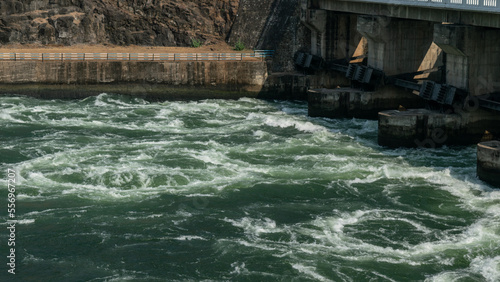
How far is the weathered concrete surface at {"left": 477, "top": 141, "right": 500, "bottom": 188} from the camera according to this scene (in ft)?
136

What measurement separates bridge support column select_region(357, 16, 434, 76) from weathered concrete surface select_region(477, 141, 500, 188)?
18824mm

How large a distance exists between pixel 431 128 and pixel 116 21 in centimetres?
4090

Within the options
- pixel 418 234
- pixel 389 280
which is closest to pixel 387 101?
pixel 418 234

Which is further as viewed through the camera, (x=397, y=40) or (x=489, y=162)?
(x=397, y=40)

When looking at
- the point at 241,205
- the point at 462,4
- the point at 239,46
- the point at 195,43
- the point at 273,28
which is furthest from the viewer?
the point at 195,43

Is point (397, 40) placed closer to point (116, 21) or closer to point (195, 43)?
point (195, 43)

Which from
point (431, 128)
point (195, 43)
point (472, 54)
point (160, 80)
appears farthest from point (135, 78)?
point (472, 54)

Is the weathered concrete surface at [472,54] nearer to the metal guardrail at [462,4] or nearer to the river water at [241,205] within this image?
the metal guardrail at [462,4]

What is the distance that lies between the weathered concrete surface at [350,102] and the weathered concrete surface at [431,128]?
32.7 ft

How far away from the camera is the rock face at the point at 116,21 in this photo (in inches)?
3137

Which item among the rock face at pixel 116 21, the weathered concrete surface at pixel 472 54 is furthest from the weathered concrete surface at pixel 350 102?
the rock face at pixel 116 21

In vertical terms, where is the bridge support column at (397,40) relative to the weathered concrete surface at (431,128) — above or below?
above

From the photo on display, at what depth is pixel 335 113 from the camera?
6178cm

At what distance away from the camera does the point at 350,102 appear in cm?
6162
